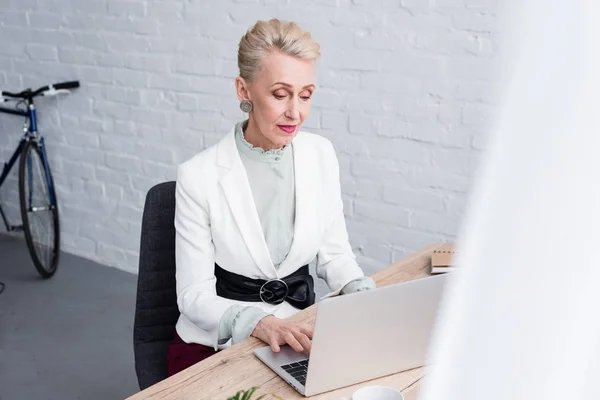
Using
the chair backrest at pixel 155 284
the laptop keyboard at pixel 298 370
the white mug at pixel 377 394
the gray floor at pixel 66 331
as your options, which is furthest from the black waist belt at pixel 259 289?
the gray floor at pixel 66 331

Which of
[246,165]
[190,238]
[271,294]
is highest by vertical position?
[246,165]

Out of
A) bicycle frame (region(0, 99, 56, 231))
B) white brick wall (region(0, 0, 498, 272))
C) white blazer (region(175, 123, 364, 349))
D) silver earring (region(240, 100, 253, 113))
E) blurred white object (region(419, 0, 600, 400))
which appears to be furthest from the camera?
bicycle frame (region(0, 99, 56, 231))

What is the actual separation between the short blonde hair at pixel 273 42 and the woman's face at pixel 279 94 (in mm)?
14

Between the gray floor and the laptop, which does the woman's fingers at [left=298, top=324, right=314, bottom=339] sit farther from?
the gray floor

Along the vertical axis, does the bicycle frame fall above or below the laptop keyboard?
below

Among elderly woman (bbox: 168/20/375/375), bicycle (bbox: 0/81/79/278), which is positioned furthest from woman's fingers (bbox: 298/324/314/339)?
bicycle (bbox: 0/81/79/278)

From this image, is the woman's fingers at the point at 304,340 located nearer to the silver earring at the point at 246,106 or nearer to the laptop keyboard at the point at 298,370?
the laptop keyboard at the point at 298,370

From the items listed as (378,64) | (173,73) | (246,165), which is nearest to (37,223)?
(173,73)

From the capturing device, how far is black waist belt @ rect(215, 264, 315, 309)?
Result: 1888 mm

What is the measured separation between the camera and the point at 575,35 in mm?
181

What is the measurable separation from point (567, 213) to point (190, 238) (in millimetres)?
1670

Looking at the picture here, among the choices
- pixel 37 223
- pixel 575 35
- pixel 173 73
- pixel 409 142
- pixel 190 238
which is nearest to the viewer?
pixel 575 35

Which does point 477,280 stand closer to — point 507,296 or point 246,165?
point 507,296

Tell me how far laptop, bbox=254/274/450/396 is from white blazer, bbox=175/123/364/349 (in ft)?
1.35
